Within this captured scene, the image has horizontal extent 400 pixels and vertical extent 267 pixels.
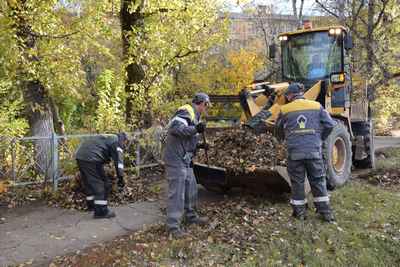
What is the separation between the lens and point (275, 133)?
23.0ft

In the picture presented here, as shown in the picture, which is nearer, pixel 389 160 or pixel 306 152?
pixel 306 152

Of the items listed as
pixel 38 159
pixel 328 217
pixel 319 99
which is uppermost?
pixel 319 99

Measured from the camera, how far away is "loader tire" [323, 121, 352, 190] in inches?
300

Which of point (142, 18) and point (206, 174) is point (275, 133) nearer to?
point (206, 174)

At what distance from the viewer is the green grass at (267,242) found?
4.92 metres

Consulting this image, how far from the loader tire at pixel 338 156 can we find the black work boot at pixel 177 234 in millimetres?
3227

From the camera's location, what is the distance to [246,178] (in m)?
6.92

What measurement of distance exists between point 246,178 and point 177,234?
6.06 ft

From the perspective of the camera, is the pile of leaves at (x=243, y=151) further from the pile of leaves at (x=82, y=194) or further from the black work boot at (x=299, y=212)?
the pile of leaves at (x=82, y=194)

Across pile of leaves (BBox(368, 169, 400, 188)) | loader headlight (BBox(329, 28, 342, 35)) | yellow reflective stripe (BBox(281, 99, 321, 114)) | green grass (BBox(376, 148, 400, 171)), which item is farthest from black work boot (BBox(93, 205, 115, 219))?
green grass (BBox(376, 148, 400, 171))

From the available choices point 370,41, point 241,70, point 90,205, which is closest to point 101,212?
point 90,205

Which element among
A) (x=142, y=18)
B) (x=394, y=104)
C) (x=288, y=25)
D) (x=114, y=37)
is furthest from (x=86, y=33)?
(x=288, y=25)

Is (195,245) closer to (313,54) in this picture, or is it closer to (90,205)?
(90,205)

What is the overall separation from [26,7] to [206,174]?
476cm
